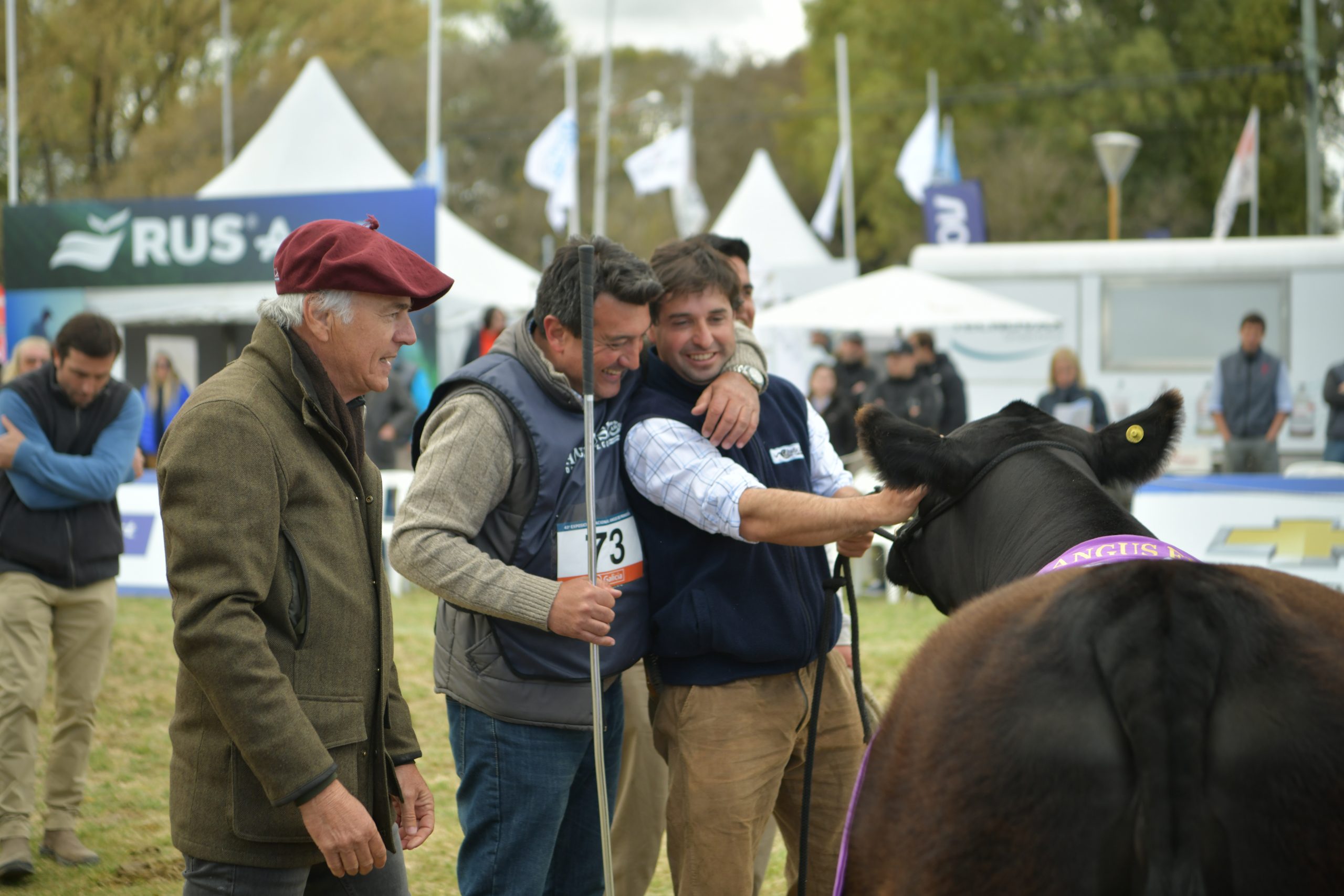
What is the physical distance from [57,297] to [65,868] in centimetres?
1239

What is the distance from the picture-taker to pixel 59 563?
209 inches

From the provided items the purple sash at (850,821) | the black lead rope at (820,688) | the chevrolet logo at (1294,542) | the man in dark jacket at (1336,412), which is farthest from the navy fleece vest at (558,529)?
the man in dark jacket at (1336,412)

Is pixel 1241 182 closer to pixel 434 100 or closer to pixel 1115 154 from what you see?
pixel 1115 154

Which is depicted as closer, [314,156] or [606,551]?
[606,551]

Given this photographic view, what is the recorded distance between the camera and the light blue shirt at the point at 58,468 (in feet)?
17.1

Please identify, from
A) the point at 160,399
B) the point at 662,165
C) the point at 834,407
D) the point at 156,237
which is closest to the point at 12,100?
the point at 156,237

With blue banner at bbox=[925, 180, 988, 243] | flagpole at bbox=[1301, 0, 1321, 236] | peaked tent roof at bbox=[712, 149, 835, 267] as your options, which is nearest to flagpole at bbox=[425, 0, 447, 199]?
peaked tent roof at bbox=[712, 149, 835, 267]

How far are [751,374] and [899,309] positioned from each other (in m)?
10.8

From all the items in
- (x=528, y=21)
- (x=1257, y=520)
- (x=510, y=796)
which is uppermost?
(x=528, y=21)

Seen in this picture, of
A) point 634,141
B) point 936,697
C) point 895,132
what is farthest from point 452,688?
point 634,141

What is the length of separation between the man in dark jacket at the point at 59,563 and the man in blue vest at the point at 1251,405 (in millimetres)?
11587

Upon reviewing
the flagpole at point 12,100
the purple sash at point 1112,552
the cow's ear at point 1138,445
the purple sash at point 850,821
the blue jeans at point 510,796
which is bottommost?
the blue jeans at point 510,796

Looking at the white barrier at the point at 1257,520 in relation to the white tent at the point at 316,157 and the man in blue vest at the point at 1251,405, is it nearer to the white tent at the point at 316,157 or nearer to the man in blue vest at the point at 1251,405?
the man in blue vest at the point at 1251,405

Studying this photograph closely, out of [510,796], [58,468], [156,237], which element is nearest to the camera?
[510,796]
